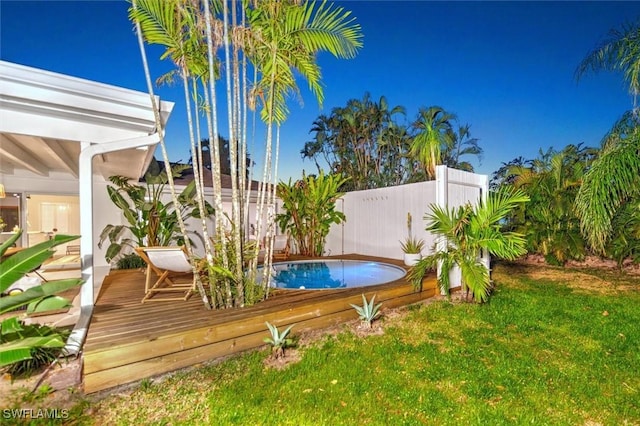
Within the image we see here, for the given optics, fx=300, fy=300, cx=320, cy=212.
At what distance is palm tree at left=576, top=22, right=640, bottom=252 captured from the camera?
4895 mm

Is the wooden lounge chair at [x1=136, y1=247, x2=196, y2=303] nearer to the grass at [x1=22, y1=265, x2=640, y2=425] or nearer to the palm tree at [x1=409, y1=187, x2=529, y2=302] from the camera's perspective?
the grass at [x1=22, y1=265, x2=640, y2=425]

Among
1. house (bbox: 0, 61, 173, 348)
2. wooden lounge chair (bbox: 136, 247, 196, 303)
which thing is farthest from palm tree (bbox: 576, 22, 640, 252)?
house (bbox: 0, 61, 173, 348)

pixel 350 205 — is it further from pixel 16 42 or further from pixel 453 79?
pixel 16 42

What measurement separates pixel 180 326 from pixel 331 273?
5123 mm

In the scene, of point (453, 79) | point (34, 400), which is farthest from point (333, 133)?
point (34, 400)

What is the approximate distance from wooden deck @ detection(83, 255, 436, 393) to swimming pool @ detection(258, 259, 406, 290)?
187 cm

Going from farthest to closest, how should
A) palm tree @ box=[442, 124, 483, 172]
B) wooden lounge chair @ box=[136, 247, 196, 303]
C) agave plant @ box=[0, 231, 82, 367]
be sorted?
palm tree @ box=[442, 124, 483, 172], wooden lounge chair @ box=[136, 247, 196, 303], agave plant @ box=[0, 231, 82, 367]

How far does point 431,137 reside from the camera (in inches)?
424

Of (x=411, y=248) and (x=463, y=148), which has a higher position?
(x=463, y=148)

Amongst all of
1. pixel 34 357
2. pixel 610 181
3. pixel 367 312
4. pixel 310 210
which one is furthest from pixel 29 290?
pixel 610 181

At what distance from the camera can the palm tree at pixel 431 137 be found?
10.8 m

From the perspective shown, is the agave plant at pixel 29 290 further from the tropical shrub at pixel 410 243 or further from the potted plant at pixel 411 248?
the tropical shrub at pixel 410 243

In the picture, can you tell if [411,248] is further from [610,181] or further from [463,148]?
[463,148]

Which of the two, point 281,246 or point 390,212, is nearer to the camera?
point 390,212
